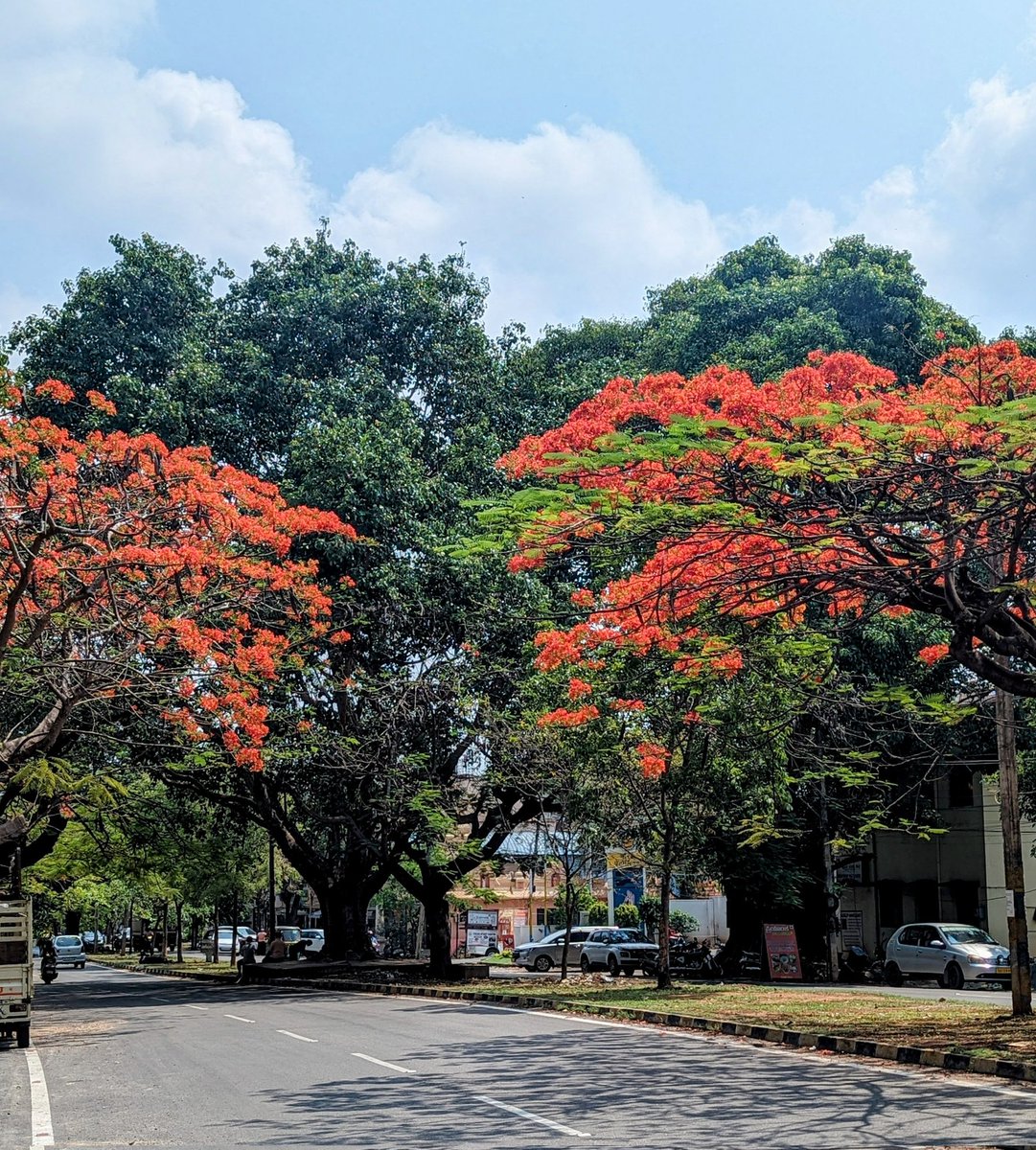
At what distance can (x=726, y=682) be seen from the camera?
24.2 m

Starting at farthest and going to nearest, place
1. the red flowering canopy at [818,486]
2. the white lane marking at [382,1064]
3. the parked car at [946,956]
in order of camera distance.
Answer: the parked car at [946,956] < the white lane marking at [382,1064] < the red flowering canopy at [818,486]

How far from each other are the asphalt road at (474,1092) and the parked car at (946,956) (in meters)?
13.3

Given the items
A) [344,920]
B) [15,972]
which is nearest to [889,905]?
[344,920]

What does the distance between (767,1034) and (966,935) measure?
15618mm

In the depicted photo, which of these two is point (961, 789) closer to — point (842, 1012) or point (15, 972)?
point (842, 1012)

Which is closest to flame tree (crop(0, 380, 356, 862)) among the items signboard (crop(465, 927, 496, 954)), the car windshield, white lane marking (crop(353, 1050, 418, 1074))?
white lane marking (crop(353, 1050, 418, 1074))

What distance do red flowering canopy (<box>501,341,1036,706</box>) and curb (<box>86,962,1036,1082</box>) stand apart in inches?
163

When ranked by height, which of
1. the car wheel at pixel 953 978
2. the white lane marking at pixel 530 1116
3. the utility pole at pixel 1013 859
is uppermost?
the utility pole at pixel 1013 859

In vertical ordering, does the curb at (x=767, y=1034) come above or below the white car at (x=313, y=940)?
above

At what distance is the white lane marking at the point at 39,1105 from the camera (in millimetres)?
9789

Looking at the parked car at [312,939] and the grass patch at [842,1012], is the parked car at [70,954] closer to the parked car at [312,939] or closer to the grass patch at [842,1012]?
the parked car at [312,939]

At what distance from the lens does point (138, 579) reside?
61.9ft

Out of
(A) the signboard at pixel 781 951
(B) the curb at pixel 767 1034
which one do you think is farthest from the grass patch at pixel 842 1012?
(A) the signboard at pixel 781 951

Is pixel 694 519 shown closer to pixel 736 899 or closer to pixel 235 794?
pixel 235 794
